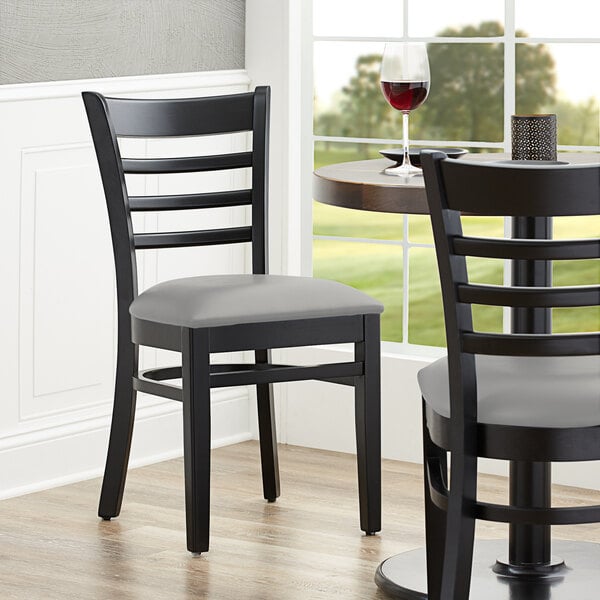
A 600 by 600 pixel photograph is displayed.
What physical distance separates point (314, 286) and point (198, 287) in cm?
26

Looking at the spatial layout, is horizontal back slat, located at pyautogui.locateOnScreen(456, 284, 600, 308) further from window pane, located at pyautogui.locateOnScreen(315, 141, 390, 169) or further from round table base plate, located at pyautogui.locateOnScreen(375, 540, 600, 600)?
window pane, located at pyautogui.locateOnScreen(315, 141, 390, 169)

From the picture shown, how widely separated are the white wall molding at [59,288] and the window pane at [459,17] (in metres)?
8.92

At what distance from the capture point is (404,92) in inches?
115

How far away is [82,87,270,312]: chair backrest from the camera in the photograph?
3359mm

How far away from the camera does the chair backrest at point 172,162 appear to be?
3359mm

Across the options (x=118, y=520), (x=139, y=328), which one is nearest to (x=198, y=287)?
(x=139, y=328)

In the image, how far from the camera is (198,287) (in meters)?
3.29

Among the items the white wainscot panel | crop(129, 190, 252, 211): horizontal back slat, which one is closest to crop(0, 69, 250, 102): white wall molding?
the white wainscot panel

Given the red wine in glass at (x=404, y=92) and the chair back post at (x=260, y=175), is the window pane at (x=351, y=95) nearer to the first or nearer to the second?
the chair back post at (x=260, y=175)

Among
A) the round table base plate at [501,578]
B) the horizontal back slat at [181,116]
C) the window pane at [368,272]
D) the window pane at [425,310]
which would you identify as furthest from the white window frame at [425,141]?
the window pane at [368,272]

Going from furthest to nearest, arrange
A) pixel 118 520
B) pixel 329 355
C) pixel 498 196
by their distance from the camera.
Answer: pixel 329 355 < pixel 118 520 < pixel 498 196

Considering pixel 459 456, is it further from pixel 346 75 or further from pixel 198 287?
pixel 346 75

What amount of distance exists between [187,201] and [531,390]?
1302mm

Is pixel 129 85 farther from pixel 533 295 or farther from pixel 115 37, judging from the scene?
pixel 533 295
